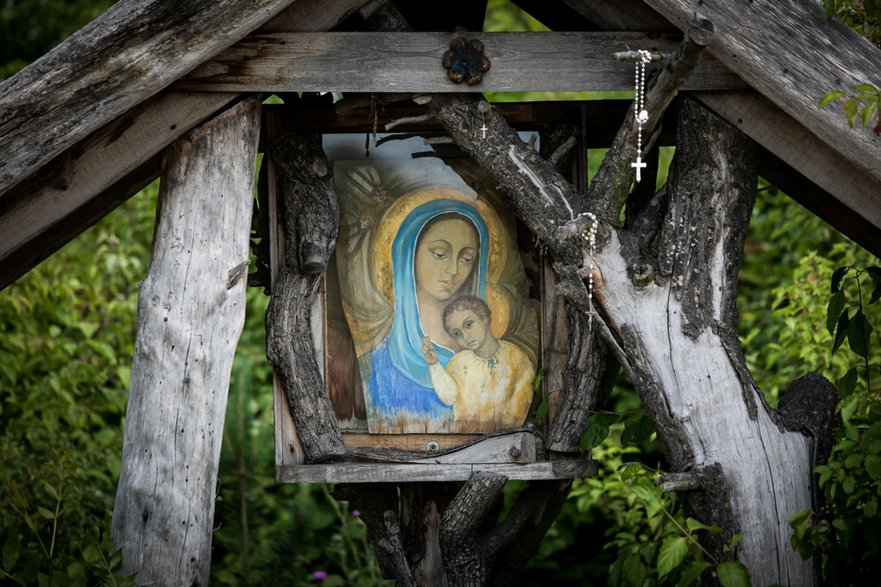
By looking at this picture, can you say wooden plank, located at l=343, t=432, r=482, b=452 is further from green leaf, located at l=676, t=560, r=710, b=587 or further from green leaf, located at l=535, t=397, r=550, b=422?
green leaf, located at l=676, t=560, r=710, b=587

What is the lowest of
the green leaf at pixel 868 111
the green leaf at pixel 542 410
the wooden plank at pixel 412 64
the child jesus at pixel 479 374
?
the green leaf at pixel 542 410

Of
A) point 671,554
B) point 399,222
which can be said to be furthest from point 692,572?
point 399,222

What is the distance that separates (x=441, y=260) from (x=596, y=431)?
0.71 meters

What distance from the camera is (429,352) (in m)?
3.18

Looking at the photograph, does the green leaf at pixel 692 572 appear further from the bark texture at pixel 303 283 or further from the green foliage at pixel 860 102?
the green foliage at pixel 860 102

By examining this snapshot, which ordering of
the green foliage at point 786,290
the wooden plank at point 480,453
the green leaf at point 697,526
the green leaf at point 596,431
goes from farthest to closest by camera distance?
the green foliage at point 786,290 < the wooden plank at point 480,453 < the green leaf at point 596,431 < the green leaf at point 697,526

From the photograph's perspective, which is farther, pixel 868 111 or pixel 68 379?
pixel 68 379

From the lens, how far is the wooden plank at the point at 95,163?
9.07 feet

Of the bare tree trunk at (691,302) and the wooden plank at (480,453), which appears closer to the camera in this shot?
the bare tree trunk at (691,302)

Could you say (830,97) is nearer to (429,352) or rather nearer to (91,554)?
(429,352)

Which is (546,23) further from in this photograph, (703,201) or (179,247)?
(179,247)

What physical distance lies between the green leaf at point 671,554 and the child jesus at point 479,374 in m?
0.66

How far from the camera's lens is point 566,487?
3326mm

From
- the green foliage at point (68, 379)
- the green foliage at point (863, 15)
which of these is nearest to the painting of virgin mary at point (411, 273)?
the green foliage at point (863, 15)
